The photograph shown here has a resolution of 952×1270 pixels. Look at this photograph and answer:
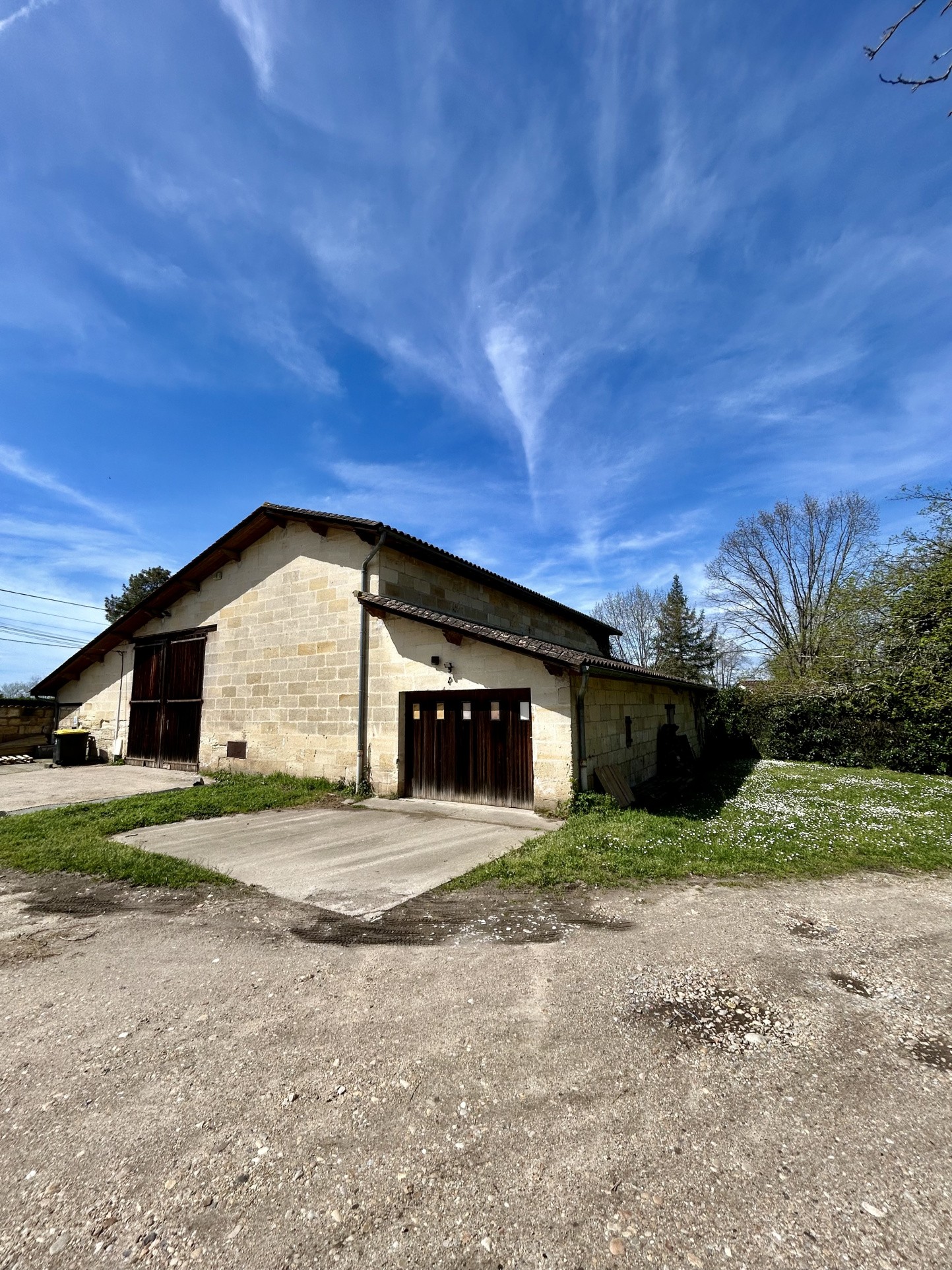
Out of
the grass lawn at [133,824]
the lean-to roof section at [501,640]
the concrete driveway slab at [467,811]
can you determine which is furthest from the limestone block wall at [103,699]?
the concrete driveway slab at [467,811]

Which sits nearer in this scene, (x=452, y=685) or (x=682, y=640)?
(x=452, y=685)

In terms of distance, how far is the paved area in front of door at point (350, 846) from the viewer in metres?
5.39

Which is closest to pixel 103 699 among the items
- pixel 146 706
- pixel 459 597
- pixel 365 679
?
pixel 146 706

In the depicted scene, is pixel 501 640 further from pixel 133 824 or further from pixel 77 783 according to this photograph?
pixel 77 783

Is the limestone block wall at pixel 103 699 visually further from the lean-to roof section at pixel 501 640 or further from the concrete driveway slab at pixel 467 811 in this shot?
the concrete driveway slab at pixel 467 811

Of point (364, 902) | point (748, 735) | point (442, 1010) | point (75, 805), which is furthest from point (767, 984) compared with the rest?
point (748, 735)

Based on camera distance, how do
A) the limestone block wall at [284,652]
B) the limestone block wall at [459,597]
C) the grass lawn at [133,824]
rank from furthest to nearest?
the limestone block wall at [459,597] → the limestone block wall at [284,652] → the grass lawn at [133,824]

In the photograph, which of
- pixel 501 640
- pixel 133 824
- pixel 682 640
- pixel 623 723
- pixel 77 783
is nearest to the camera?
pixel 133 824

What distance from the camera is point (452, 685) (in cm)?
955

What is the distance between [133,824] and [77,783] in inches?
225

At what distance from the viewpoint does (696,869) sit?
5.80m

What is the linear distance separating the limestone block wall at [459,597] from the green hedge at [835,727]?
7184 mm

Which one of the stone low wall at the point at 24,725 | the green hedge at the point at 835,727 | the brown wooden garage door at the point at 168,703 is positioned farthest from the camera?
the stone low wall at the point at 24,725

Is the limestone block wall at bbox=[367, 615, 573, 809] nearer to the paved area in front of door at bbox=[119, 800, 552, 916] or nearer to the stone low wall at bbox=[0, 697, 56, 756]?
the paved area in front of door at bbox=[119, 800, 552, 916]
